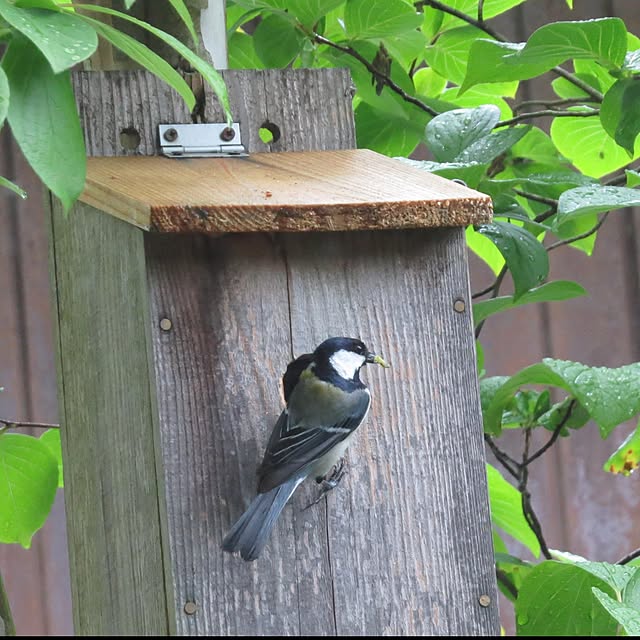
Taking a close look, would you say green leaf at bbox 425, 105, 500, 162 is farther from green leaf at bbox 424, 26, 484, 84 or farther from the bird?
the bird

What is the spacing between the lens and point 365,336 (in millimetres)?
1360

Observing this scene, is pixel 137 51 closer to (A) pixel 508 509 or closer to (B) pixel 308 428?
(B) pixel 308 428

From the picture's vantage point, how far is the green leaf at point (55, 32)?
917mm

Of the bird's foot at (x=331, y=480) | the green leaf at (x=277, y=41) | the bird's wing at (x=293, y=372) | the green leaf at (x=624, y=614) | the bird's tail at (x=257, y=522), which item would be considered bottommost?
the green leaf at (x=624, y=614)

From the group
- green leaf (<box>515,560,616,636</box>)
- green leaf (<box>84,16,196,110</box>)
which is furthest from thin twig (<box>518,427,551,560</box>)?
green leaf (<box>84,16,196,110</box>)

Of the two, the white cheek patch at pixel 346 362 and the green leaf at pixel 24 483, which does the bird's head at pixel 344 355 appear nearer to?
the white cheek patch at pixel 346 362

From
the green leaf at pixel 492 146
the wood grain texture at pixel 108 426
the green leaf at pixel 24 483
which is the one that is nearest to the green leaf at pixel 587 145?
the green leaf at pixel 492 146

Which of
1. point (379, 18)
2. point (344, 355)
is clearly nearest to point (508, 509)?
point (344, 355)

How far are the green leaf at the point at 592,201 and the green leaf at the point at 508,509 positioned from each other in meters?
0.58

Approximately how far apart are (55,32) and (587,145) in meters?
1.15

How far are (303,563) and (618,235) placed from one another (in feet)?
5.99

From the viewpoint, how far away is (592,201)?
1318 millimetres

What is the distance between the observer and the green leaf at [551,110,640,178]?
6.12 feet

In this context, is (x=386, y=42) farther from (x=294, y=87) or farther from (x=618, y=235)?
(x=618, y=235)
